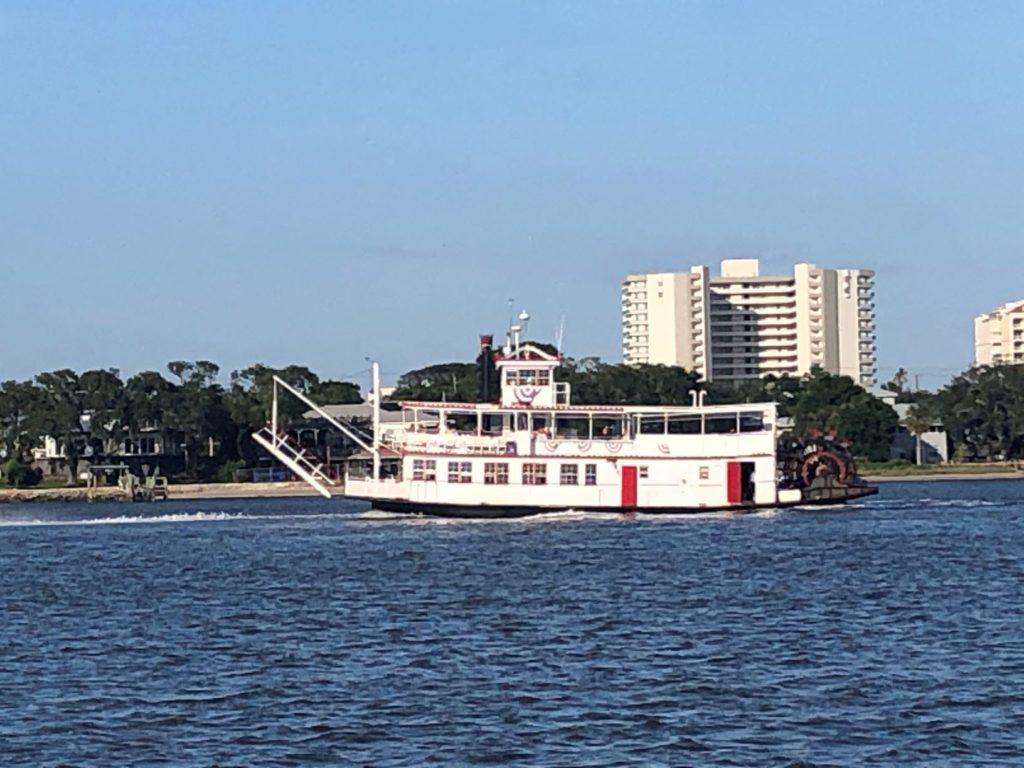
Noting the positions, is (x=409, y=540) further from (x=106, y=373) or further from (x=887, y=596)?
(x=106, y=373)

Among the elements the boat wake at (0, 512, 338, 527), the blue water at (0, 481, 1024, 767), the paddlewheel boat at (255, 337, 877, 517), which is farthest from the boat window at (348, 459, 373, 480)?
the blue water at (0, 481, 1024, 767)

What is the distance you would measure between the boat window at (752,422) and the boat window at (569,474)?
6821 millimetres

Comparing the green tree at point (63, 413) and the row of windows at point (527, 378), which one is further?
the green tree at point (63, 413)

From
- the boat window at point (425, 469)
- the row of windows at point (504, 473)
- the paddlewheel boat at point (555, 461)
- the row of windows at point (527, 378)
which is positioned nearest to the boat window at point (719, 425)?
the paddlewheel boat at point (555, 461)

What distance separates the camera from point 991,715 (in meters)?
27.0

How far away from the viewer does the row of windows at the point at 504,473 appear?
Answer: 243ft

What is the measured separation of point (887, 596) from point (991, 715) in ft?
54.6

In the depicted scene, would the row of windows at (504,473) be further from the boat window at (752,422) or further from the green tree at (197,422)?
the green tree at (197,422)

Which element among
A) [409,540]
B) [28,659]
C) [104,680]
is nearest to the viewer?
[104,680]

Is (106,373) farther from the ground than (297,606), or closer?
farther from the ground

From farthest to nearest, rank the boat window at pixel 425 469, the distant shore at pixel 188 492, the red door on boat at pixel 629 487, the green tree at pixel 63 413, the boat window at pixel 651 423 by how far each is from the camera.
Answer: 1. the green tree at pixel 63 413
2. the distant shore at pixel 188 492
3. the boat window at pixel 651 423
4. the red door on boat at pixel 629 487
5. the boat window at pixel 425 469

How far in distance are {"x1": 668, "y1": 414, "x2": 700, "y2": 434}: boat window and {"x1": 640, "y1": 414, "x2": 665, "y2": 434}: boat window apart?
510 mm

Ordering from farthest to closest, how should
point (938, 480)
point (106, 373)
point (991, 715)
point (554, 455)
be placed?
1. point (106, 373)
2. point (938, 480)
3. point (554, 455)
4. point (991, 715)

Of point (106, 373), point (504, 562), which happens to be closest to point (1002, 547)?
point (504, 562)
